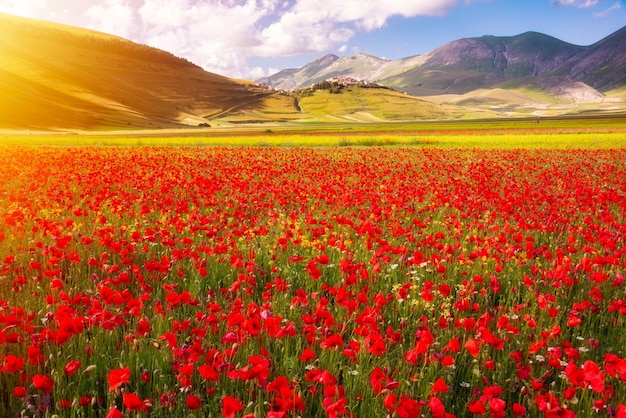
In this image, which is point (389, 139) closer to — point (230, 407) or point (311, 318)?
point (311, 318)

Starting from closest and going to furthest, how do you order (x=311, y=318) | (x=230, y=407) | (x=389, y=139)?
(x=230, y=407) → (x=311, y=318) → (x=389, y=139)

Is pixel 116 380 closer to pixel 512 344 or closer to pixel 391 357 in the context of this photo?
pixel 391 357

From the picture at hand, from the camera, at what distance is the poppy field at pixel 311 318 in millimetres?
3121

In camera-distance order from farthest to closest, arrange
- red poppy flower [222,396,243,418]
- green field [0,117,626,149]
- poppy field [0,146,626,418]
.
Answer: green field [0,117,626,149] → poppy field [0,146,626,418] → red poppy flower [222,396,243,418]

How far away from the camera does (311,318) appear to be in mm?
3562

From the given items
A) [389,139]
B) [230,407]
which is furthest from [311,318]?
[389,139]

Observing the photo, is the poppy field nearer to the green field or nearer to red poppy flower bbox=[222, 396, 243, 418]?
red poppy flower bbox=[222, 396, 243, 418]

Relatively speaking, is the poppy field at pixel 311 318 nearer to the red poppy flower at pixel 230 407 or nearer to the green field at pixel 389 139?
the red poppy flower at pixel 230 407

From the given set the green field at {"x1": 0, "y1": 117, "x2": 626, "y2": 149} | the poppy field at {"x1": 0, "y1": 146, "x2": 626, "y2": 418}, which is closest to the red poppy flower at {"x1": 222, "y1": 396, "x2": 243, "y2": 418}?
the poppy field at {"x1": 0, "y1": 146, "x2": 626, "y2": 418}

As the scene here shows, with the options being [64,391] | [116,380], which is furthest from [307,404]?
[64,391]

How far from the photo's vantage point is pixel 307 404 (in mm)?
3393

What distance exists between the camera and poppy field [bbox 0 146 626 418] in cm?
312

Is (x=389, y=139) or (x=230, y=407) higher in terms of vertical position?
(x=389, y=139)

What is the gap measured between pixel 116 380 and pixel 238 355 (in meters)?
1.59
